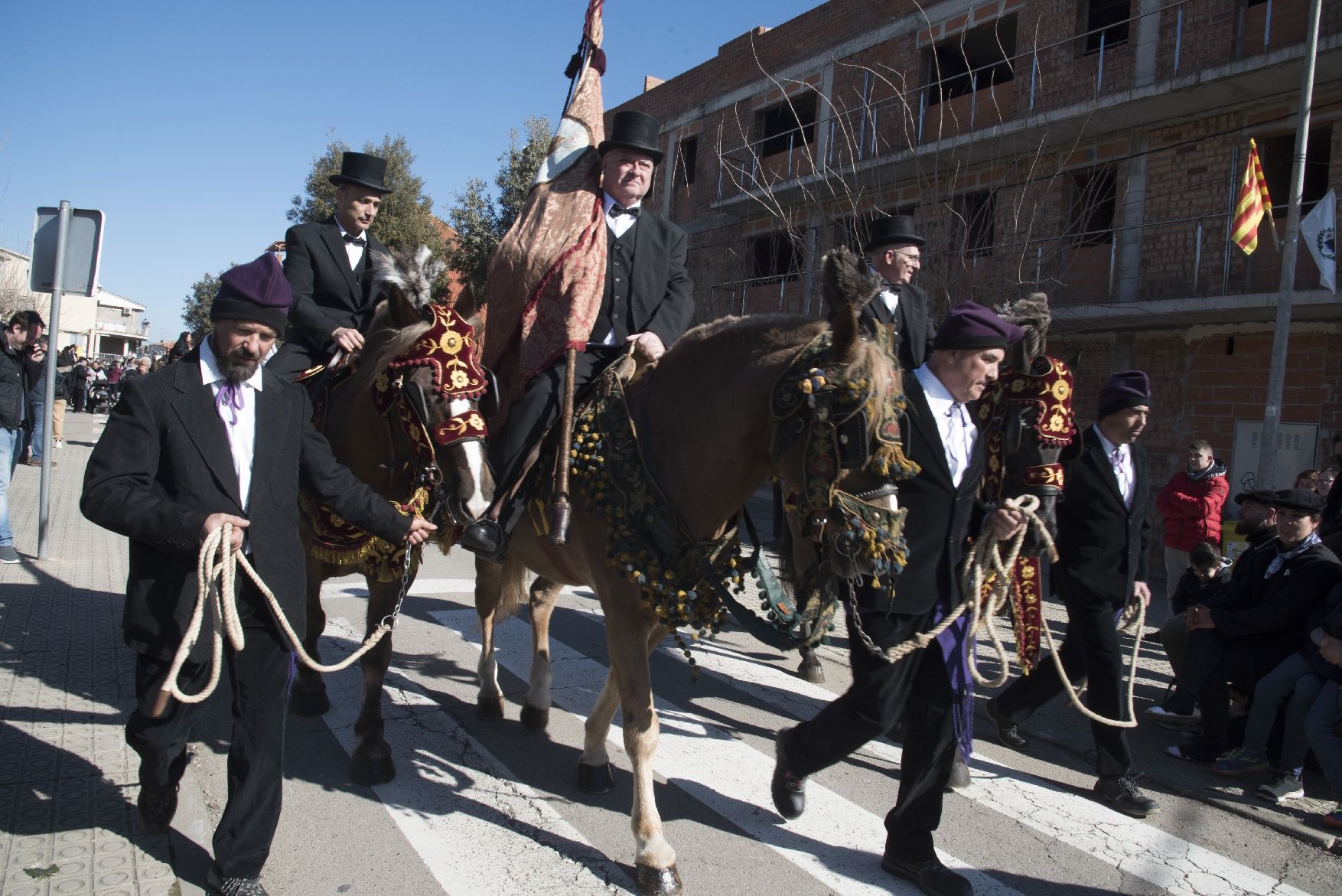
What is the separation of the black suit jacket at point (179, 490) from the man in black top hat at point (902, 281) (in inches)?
134

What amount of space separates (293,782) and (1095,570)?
13.5 feet

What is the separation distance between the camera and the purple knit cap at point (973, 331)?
11.5 ft

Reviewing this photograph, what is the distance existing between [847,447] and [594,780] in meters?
2.31

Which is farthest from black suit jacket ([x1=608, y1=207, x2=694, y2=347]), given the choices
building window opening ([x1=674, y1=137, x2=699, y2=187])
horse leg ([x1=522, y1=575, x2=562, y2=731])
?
building window opening ([x1=674, y1=137, x2=699, y2=187])

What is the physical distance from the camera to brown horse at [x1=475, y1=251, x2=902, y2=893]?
2.92m

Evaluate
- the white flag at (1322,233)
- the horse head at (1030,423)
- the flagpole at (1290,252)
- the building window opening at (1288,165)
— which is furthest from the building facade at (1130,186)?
the horse head at (1030,423)

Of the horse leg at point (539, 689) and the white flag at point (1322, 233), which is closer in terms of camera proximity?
the horse leg at point (539, 689)

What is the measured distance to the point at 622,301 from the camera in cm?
436

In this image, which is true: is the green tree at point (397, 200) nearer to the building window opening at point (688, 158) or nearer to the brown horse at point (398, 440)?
the building window opening at point (688, 158)

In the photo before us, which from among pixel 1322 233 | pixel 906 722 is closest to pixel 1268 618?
pixel 906 722

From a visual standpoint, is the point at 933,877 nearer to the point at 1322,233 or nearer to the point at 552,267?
the point at 552,267

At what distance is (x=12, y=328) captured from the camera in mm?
11602

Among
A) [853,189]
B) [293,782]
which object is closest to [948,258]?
[853,189]

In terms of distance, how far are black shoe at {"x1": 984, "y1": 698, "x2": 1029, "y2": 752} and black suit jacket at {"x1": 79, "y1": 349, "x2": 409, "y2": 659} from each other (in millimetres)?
3953
